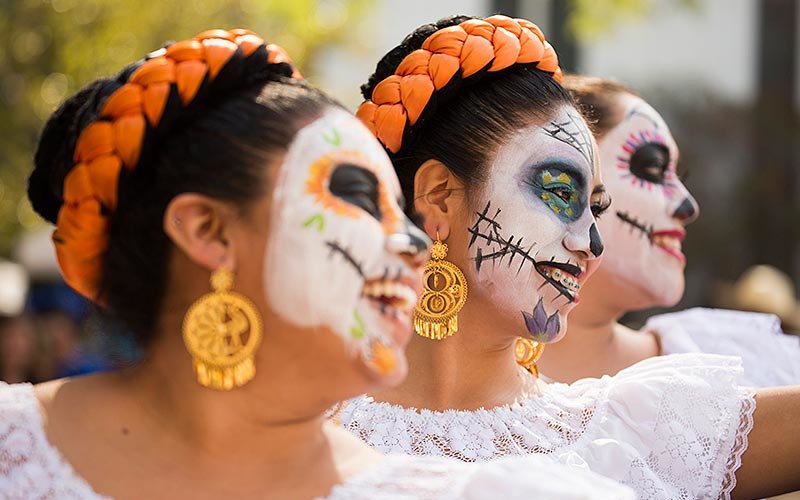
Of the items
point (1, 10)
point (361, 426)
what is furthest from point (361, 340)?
point (1, 10)

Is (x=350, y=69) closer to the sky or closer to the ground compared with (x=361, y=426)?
closer to the ground

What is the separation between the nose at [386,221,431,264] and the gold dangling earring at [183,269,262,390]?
0.26 meters

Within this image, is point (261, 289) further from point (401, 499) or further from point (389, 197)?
point (401, 499)

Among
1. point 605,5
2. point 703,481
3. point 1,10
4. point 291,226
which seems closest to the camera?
point 291,226

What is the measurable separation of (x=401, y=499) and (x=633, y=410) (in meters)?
0.94

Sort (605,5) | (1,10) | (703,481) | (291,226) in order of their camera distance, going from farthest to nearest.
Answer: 1. (605,5)
2. (1,10)
3. (703,481)
4. (291,226)

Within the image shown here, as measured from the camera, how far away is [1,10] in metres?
8.38

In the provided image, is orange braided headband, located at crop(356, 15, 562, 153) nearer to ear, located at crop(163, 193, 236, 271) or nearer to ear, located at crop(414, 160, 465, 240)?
ear, located at crop(414, 160, 465, 240)

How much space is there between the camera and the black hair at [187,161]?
2.07m

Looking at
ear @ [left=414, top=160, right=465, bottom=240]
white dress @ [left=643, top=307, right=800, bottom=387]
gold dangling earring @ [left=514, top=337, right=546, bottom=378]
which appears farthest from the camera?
white dress @ [left=643, top=307, right=800, bottom=387]

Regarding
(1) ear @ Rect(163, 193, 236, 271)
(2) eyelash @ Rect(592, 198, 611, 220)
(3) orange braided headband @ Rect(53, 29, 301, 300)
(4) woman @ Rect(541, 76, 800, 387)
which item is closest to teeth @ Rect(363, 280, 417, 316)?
(1) ear @ Rect(163, 193, 236, 271)

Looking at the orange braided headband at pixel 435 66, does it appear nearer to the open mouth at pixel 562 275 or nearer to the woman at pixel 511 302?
the woman at pixel 511 302

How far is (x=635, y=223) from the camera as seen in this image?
369 centimetres

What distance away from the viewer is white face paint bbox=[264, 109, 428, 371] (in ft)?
6.65
